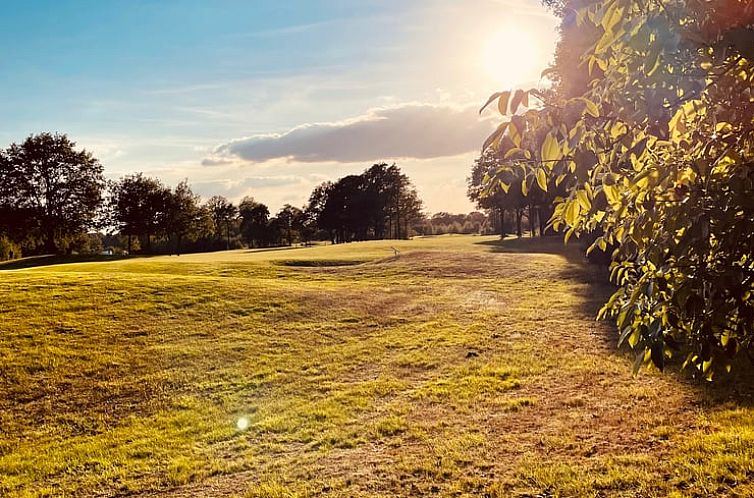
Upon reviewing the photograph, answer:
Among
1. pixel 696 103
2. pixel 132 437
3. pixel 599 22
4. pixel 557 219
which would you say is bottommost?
pixel 132 437

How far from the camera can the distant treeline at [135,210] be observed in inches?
1977

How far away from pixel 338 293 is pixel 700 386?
476 inches

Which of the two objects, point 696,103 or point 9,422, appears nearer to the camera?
point 696,103

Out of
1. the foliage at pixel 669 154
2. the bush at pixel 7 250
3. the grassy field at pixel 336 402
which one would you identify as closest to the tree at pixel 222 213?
the bush at pixel 7 250

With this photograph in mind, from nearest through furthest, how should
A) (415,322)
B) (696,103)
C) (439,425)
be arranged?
(696,103)
(439,425)
(415,322)

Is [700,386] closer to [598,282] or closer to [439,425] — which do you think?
[439,425]

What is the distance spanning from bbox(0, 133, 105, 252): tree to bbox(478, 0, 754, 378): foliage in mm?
58167

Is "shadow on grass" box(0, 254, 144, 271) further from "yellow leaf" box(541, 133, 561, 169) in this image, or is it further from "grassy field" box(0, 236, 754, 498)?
"yellow leaf" box(541, 133, 561, 169)

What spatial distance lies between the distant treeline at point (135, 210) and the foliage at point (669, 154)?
5197 centimetres

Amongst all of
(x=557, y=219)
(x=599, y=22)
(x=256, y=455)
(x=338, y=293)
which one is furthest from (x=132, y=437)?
(x=338, y=293)

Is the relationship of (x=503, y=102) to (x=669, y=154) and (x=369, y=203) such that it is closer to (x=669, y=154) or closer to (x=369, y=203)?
(x=669, y=154)

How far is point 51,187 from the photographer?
2037 inches

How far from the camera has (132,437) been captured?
798 cm

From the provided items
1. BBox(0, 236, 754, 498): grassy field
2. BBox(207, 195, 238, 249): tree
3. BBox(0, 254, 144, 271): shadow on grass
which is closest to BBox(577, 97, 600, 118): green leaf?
BBox(0, 236, 754, 498): grassy field
